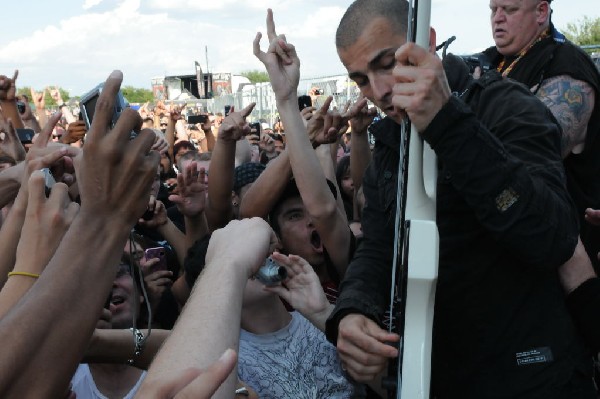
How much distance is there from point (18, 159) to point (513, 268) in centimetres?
333

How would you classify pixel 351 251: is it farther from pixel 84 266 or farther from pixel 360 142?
pixel 84 266

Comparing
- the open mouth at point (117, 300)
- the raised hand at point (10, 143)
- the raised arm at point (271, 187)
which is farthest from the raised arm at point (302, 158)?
the raised hand at point (10, 143)

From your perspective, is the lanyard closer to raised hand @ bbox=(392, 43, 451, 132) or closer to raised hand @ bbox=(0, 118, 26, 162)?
raised hand @ bbox=(392, 43, 451, 132)

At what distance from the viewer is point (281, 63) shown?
319 cm

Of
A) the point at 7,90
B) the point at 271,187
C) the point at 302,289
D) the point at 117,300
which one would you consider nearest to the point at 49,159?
the point at 302,289

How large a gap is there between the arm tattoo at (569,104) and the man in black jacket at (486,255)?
0.65m

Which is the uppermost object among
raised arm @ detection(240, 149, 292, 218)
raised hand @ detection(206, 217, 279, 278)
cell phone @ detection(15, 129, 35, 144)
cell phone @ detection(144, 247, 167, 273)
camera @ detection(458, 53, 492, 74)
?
camera @ detection(458, 53, 492, 74)

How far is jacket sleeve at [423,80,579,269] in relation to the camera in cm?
157

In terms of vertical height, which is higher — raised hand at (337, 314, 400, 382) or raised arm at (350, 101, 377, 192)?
raised arm at (350, 101, 377, 192)

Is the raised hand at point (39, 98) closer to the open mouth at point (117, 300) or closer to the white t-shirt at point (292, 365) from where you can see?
the open mouth at point (117, 300)

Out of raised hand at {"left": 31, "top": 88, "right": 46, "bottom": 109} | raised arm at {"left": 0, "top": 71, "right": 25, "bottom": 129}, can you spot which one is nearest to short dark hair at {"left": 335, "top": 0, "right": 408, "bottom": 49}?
raised arm at {"left": 0, "top": 71, "right": 25, "bottom": 129}

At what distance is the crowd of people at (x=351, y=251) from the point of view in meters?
1.24

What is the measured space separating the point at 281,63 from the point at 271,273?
46.9 inches

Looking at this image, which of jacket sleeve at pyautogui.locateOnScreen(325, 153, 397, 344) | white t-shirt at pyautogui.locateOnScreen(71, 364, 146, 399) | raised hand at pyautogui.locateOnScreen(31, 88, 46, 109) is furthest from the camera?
raised hand at pyautogui.locateOnScreen(31, 88, 46, 109)
